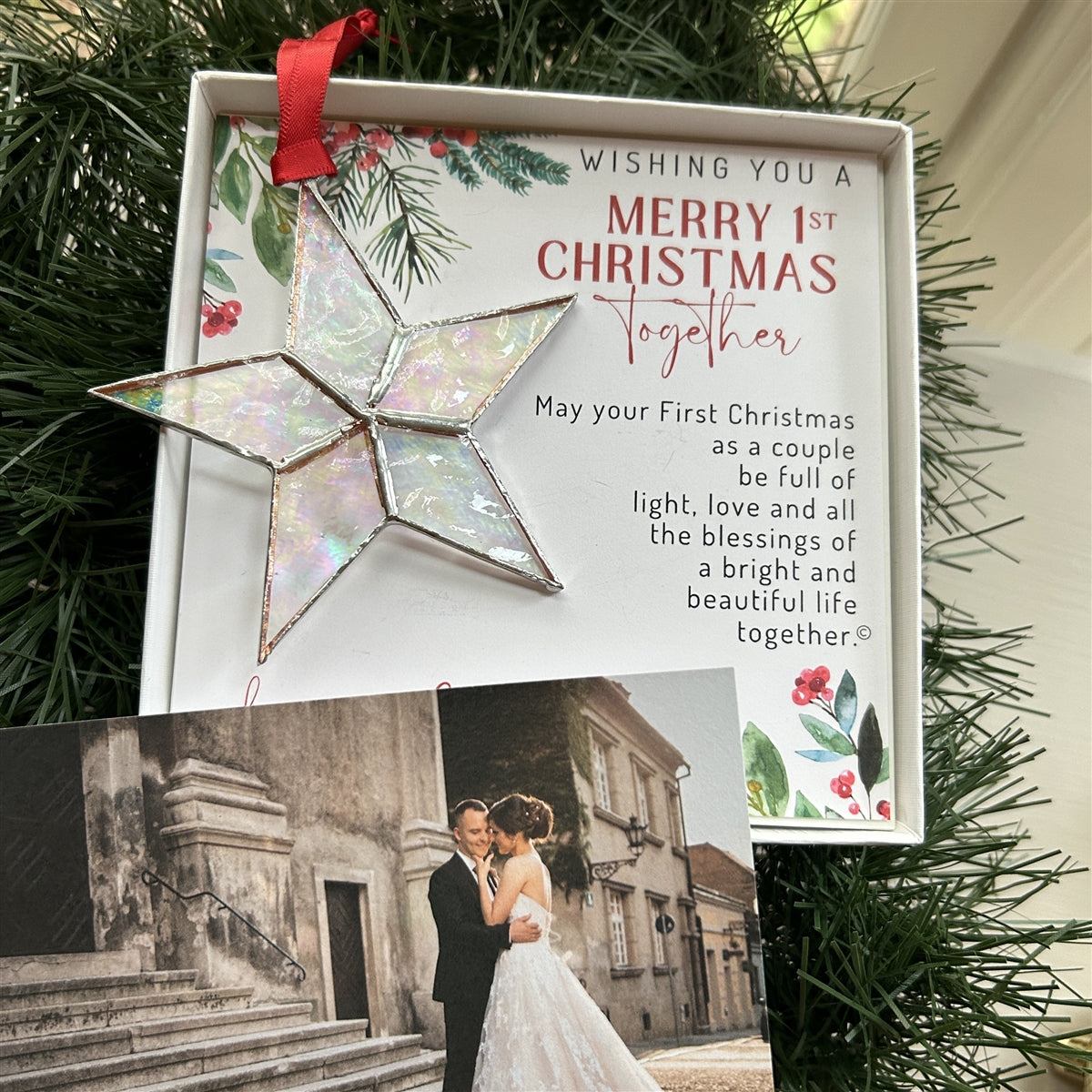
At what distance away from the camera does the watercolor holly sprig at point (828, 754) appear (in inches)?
16.1

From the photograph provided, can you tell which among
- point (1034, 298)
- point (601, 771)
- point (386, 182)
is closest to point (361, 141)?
point (386, 182)

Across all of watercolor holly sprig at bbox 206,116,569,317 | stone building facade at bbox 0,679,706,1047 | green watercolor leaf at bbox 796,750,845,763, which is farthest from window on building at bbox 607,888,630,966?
watercolor holly sprig at bbox 206,116,569,317

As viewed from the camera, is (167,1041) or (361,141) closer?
(167,1041)

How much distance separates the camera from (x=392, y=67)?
18.9 inches

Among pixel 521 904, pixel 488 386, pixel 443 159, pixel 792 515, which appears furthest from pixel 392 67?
pixel 521 904

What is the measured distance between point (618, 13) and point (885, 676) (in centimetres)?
38

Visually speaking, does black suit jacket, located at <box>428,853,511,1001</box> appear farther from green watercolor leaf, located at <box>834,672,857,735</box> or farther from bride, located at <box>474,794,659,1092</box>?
green watercolor leaf, located at <box>834,672,857,735</box>

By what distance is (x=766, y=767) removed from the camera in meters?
0.41

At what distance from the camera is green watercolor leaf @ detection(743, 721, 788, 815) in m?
0.41

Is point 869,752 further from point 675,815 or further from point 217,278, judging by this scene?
point 217,278

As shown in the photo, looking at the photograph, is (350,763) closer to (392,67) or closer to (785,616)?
(785,616)

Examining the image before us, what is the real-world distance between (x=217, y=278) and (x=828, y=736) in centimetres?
37

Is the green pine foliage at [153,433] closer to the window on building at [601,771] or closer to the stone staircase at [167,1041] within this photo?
the window on building at [601,771]

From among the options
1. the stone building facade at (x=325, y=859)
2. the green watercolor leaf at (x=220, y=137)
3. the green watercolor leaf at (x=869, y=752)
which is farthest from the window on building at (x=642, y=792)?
the green watercolor leaf at (x=220, y=137)
